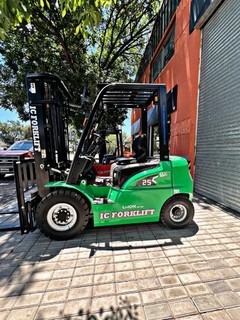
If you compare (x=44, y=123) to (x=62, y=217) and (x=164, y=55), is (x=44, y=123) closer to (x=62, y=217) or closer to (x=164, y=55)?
(x=62, y=217)

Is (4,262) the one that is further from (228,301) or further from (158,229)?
Answer: (228,301)

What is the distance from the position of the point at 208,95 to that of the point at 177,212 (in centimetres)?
404

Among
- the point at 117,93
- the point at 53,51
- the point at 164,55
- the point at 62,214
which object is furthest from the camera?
the point at 53,51

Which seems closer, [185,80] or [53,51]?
[185,80]

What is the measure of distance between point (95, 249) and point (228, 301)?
1.95m

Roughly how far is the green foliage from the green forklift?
60610 mm

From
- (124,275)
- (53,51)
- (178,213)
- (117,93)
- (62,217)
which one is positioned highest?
(53,51)

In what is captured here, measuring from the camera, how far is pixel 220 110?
5109 mm

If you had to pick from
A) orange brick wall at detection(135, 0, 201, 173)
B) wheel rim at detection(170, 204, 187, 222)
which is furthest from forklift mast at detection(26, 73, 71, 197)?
orange brick wall at detection(135, 0, 201, 173)

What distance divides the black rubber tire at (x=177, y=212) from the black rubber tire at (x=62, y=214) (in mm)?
1591

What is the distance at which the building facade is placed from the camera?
15.1ft

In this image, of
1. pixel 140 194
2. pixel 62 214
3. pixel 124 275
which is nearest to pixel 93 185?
pixel 62 214

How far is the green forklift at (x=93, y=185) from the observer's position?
130 inches

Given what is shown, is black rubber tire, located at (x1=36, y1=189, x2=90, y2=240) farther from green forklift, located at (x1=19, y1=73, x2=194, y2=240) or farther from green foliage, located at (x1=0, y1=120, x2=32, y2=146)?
green foliage, located at (x1=0, y1=120, x2=32, y2=146)
